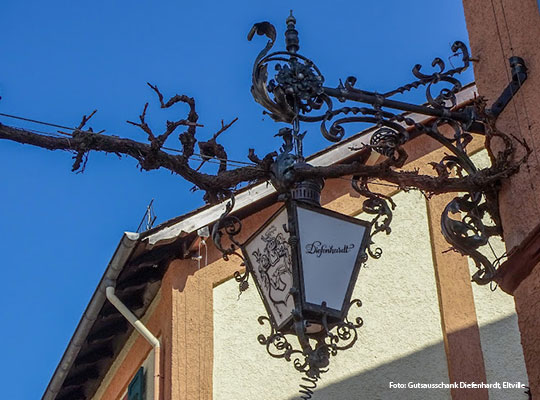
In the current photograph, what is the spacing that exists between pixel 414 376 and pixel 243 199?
2364mm

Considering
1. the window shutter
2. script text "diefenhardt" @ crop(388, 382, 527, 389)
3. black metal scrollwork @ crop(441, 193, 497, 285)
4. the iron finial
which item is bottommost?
black metal scrollwork @ crop(441, 193, 497, 285)

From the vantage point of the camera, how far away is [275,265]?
17.6 ft

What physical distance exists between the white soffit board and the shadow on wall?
5.69 ft

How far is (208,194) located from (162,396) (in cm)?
523

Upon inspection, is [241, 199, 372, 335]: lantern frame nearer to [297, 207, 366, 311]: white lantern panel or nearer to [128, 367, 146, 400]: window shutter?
[297, 207, 366, 311]: white lantern panel

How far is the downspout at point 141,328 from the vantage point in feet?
34.5

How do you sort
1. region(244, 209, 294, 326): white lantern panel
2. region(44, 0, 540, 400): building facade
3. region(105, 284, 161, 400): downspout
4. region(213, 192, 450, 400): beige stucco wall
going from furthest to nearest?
region(105, 284, 161, 400): downspout, region(213, 192, 450, 400): beige stucco wall, region(44, 0, 540, 400): building facade, region(244, 209, 294, 326): white lantern panel

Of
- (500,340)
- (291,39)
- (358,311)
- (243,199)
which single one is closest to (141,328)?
(243,199)

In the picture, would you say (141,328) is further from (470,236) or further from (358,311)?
(470,236)

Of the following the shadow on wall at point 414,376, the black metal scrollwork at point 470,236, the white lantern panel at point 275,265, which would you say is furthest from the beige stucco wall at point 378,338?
the white lantern panel at point 275,265

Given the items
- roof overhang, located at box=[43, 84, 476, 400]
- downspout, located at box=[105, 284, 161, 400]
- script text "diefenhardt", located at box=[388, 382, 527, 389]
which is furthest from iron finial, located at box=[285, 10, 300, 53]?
downspout, located at box=[105, 284, 161, 400]

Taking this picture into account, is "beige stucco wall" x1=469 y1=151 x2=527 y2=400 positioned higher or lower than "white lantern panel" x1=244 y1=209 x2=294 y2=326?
higher

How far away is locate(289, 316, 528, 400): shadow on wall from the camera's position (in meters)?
9.51

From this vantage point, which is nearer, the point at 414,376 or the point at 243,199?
the point at 414,376
